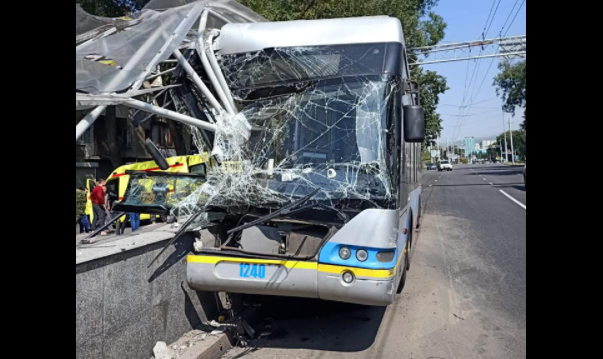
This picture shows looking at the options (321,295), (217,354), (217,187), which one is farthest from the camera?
(217,187)

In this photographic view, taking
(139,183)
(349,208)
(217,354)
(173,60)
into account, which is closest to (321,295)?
(349,208)

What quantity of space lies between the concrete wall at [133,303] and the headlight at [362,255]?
188cm

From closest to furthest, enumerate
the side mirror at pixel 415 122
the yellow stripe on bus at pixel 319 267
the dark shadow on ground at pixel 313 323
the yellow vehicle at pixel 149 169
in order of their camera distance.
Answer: the yellow stripe on bus at pixel 319 267 < the side mirror at pixel 415 122 < the dark shadow on ground at pixel 313 323 < the yellow vehicle at pixel 149 169

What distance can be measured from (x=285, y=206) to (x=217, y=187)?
917mm

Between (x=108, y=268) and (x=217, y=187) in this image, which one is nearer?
(x=108, y=268)

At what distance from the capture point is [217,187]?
16.3 feet

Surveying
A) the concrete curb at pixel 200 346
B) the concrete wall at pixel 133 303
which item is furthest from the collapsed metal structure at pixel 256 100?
the concrete curb at pixel 200 346

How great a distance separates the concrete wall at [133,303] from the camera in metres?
3.47

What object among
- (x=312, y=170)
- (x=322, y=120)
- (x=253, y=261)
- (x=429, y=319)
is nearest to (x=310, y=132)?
(x=322, y=120)

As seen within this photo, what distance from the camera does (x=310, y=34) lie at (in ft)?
17.0

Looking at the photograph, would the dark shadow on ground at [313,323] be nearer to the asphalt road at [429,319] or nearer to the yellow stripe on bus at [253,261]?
the asphalt road at [429,319]

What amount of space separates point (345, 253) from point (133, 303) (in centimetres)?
196

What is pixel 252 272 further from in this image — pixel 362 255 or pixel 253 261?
pixel 362 255
